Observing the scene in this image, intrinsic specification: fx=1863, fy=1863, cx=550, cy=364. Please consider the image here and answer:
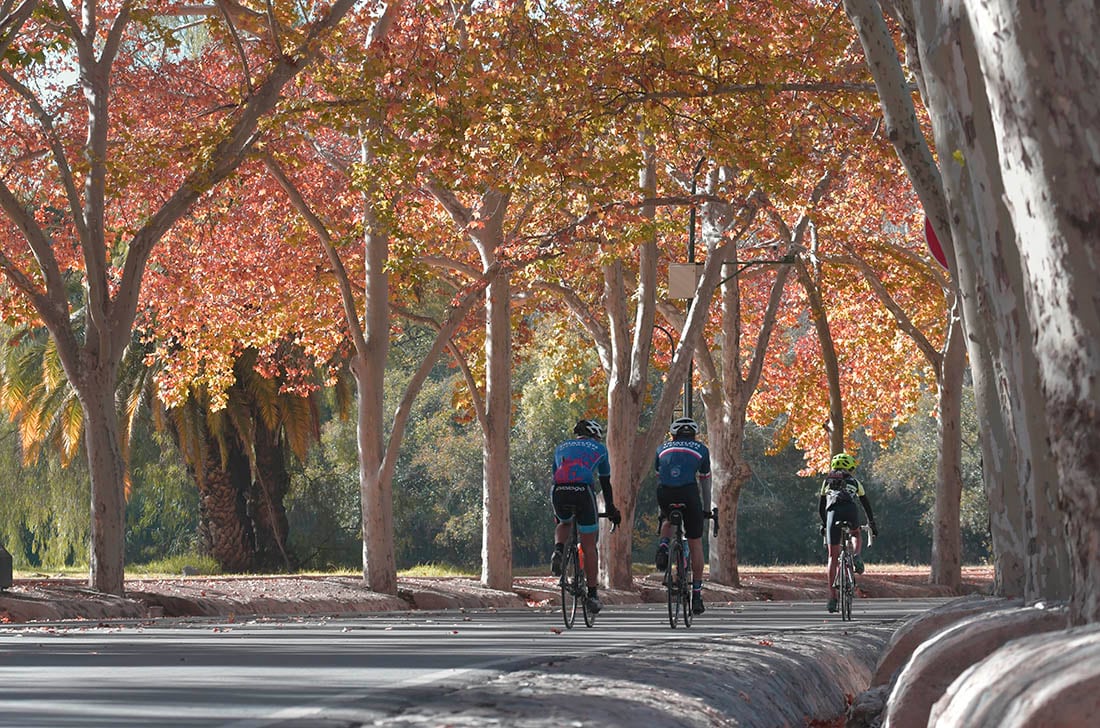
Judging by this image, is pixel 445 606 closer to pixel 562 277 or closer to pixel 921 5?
pixel 562 277

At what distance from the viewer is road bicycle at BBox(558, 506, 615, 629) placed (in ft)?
53.7

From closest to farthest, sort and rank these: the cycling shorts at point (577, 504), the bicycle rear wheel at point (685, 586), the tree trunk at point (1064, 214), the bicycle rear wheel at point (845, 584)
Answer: the tree trunk at point (1064, 214) → the cycling shorts at point (577, 504) → the bicycle rear wheel at point (685, 586) → the bicycle rear wheel at point (845, 584)

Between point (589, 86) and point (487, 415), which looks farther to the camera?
point (487, 415)

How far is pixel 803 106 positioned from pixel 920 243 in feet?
54.0

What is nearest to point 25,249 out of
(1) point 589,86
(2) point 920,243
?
(1) point 589,86

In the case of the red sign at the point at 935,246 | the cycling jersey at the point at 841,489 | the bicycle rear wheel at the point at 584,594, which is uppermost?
the red sign at the point at 935,246

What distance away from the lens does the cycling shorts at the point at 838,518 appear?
789 inches

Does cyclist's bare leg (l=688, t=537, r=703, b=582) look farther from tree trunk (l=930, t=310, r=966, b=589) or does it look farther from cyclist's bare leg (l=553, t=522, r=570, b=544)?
tree trunk (l=930, t=310, r=966, b=589)

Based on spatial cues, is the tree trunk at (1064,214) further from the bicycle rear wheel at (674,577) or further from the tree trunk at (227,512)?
the tree trunk at (227,512)

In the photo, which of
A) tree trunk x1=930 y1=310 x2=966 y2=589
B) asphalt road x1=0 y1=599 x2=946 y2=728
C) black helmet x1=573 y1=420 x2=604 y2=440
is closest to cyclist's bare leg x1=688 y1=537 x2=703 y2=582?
asphalt road x1=0 y1=599 x2=946 y2=728

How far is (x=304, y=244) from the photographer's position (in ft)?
98.1

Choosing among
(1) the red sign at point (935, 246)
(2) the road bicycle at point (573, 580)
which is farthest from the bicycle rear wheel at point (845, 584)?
(1) the red sign at point (935, 246)

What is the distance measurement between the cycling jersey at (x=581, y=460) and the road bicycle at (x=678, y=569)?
3.24 ft

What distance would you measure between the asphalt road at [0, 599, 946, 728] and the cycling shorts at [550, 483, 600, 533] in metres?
0.94
